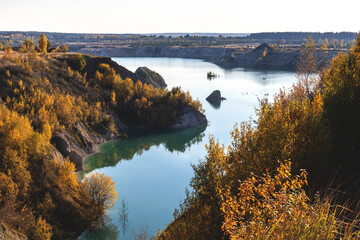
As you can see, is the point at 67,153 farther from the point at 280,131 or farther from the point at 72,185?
the point at 280,131

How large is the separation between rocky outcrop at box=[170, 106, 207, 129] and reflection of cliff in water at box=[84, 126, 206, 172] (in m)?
1.59

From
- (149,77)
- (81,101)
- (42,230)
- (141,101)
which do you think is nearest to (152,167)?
(81,101)

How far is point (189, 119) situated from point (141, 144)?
53.8ft

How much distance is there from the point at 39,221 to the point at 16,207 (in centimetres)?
355

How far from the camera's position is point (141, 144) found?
64.0m

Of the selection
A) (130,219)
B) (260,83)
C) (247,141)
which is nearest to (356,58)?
(247,141)

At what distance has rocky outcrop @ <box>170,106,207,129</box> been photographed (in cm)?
7425

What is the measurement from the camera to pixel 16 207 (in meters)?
29.2

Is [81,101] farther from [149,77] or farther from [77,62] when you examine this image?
[149,77]

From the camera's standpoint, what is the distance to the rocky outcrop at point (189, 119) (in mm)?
Answer: 74250

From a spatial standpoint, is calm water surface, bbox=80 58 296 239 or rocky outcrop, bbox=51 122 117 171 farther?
rocky outcrop, bbox=51 122 117 171

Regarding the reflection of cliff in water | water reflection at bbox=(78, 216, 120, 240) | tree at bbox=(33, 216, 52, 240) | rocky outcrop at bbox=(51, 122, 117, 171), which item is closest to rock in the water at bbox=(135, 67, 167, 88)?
the reflection of cliff in water

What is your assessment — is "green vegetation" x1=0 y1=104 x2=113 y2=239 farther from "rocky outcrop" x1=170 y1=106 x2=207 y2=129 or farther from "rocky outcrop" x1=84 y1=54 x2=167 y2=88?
"rocky outcrop" x1=84 y1=54 x2=167 y2=88

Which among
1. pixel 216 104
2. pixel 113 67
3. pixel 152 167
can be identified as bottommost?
A: pixel 152 167
